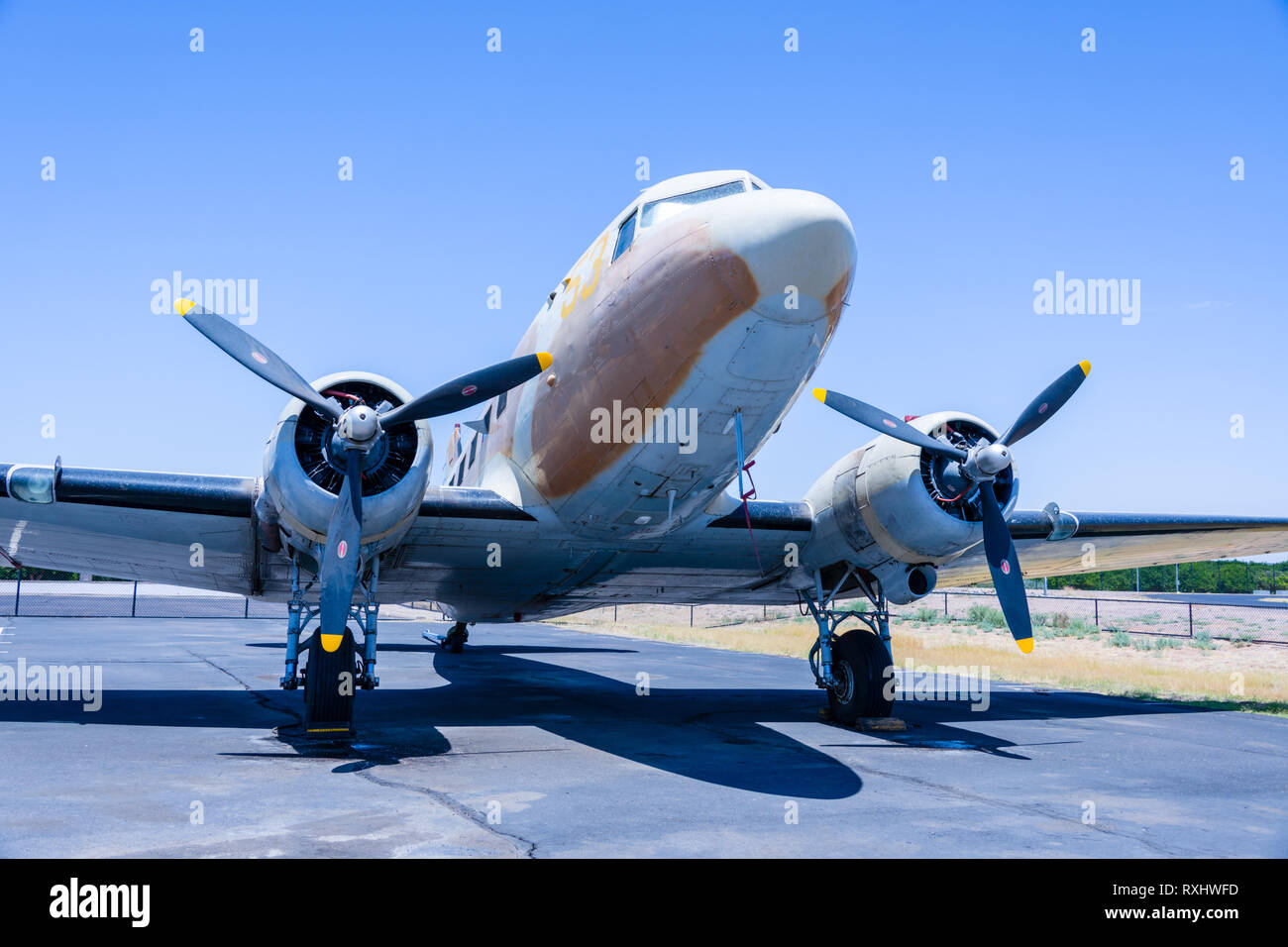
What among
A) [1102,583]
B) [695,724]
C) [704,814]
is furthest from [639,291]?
[1102,583]

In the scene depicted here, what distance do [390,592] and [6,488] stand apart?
619cm

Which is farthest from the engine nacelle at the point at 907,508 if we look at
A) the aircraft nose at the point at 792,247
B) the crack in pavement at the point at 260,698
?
the crack in pavement at the point at 260,698

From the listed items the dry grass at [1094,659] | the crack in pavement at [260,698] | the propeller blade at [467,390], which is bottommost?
the dry grass at [1094,659]

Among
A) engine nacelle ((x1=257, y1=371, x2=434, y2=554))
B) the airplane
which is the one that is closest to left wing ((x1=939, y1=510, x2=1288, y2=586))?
the airplane

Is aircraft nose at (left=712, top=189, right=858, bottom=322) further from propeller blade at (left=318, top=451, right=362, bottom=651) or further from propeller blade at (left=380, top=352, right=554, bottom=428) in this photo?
propeller blade at (left=318, top=451, right=362, bottom=651)

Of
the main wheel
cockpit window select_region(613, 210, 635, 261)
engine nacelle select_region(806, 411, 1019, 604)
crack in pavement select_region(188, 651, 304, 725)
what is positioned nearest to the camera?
cockpit window select_region(613, 210, 635, 261)

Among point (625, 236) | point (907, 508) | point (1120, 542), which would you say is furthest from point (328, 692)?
Result: point (1120, 542)

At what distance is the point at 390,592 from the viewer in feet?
51.1

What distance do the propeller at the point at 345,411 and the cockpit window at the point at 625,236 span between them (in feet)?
4.66

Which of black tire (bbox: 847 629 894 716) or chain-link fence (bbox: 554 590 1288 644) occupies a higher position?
black tire (bbox: 847 629 894 716)

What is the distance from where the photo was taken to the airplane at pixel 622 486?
8.86m

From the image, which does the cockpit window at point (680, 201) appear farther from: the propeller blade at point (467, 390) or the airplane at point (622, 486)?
the propeller blade at point (467, 390)

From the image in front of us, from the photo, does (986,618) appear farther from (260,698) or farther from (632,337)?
(632,337)

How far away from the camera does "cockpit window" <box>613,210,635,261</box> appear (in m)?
9.93
